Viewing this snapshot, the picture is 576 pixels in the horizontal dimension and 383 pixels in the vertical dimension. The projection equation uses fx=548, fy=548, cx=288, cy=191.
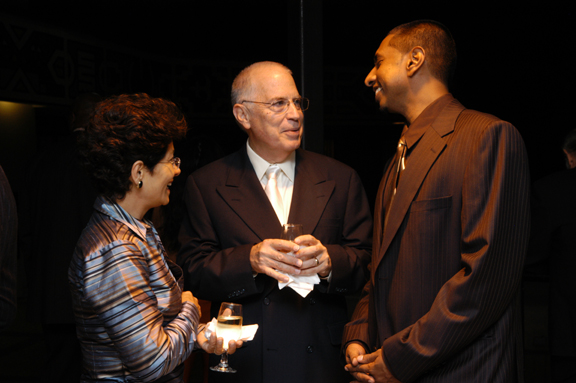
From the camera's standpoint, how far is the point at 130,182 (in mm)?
1740

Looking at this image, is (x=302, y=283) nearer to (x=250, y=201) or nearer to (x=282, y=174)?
(x=250, y=201)

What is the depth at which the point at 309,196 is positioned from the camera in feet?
7.36

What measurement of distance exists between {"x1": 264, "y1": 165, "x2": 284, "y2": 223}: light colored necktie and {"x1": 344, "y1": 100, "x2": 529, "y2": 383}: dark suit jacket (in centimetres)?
60

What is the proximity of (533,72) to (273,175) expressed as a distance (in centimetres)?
250

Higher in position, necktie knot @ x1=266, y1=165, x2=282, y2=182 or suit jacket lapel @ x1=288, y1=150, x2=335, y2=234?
necktie knot @ x1=266, y1=165, x2=282, y2=182

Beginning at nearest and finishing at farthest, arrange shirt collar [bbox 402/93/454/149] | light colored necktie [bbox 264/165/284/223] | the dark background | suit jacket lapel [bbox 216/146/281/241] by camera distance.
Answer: shirt collar [bbox 402/93/454/149], suit jacket lapel [bbox 216/146/281/241], light colored necktie [bbox 264/165/284/223], the dark background

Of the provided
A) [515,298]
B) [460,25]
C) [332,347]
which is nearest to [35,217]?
Answer: [332,347]

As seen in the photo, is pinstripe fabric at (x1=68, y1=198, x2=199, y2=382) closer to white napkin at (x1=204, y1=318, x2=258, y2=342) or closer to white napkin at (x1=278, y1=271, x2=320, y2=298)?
white napkin at (x1=204, y1=318, x2=258, y2=342)

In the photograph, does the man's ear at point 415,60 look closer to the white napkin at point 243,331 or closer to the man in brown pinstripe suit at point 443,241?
the man in brown pinstripe suit at point 443,241

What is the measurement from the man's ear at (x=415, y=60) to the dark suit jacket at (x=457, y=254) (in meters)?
0.19

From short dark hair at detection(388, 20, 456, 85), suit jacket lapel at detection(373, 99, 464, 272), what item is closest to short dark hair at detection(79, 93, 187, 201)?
suit jacket lapel at detection(373, 99, 464, 272)

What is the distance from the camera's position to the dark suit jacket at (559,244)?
3.38m

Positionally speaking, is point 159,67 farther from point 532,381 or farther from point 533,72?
point 532,381

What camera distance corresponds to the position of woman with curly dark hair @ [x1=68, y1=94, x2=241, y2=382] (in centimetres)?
153
